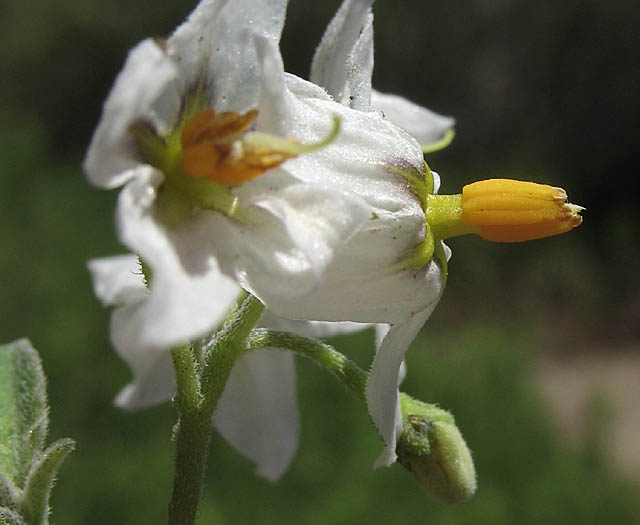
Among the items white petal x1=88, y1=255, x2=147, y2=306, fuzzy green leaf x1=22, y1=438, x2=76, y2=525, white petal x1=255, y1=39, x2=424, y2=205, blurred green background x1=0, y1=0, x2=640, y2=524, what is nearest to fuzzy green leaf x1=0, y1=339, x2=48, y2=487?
fuzzy green leaf x1=22, y1=438, x2=76, y2=525

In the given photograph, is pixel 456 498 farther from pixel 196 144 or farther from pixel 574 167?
pixel 574 167

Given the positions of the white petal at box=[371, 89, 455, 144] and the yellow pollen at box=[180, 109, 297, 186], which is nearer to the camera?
the yellow pollen at box=[180, 109, 297, 186]

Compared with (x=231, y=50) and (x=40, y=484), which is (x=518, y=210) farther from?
(x=40, y=484)

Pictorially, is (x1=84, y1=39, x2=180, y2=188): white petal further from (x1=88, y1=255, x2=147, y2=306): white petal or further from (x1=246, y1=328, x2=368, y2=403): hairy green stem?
(x1=88, y1=255, x2=147, y2=306): white petal

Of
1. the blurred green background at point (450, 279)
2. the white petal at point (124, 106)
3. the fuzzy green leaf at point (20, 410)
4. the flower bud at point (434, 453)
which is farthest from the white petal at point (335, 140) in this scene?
the blurred green background at point (450, 279)

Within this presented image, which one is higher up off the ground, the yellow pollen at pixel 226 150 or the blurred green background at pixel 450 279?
the yellow pollen at pixel 226 150

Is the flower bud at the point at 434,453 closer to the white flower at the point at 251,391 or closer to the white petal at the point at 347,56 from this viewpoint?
the white flower at the point at 251,391

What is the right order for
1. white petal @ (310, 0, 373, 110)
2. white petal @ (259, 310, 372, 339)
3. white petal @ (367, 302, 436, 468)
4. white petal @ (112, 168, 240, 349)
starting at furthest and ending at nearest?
white petal @ (259, 310, 372, 339)
white petal @ (310, 0, 373, 110)
white petal @ (367, 302, 436, 468)
white petal @ (112, 168, 240, 349)

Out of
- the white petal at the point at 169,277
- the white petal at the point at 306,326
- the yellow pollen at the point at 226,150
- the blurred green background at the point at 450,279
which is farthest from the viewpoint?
the blurred green background at the point at 450,279
